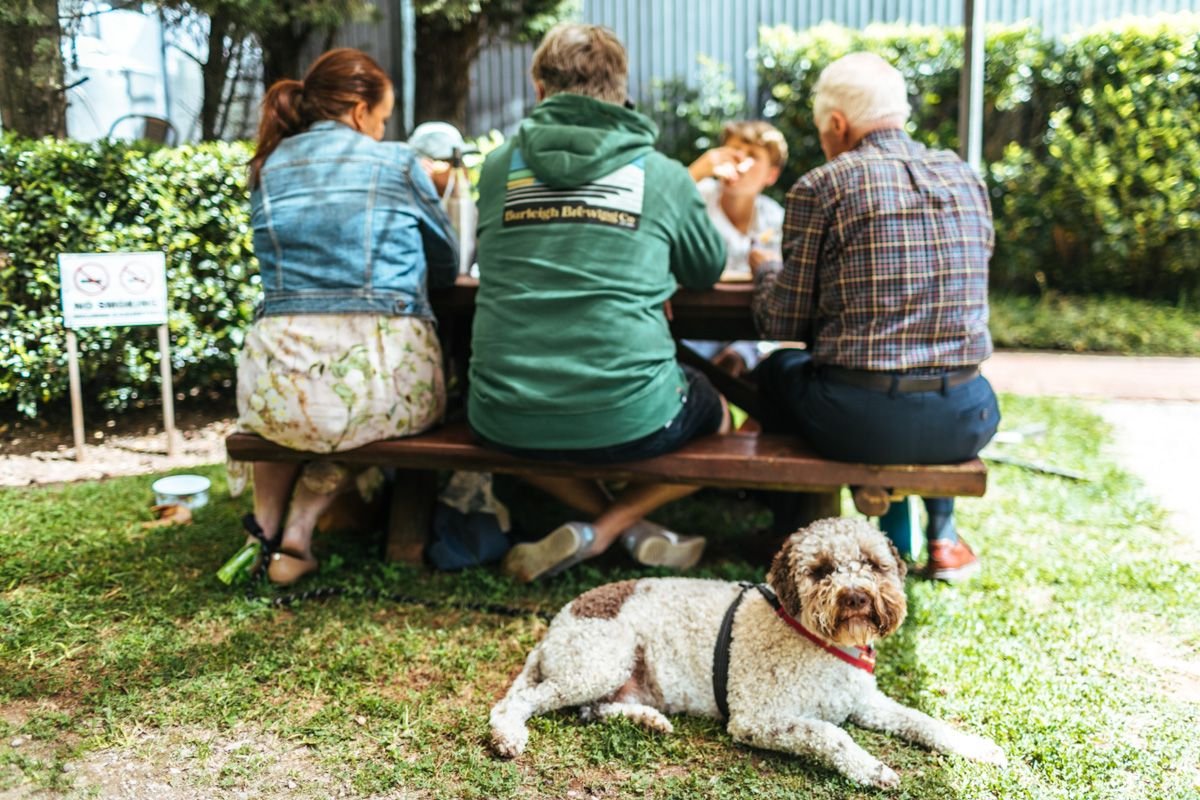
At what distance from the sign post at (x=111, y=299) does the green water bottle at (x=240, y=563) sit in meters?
0.58

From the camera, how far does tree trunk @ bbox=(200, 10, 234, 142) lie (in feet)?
12.0

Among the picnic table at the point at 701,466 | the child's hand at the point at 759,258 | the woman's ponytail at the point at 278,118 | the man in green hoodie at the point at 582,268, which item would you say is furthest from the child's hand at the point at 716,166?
the woman's ponytail at the point at 278,118

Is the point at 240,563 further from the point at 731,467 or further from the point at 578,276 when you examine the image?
the point at 731,467

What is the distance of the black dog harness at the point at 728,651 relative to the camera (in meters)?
2.50

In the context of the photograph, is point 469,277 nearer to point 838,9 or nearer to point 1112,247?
point 1112,247

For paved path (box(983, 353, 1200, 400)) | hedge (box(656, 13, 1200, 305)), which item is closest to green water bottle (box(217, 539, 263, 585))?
paved path (box(983, 353, 1200, 400))

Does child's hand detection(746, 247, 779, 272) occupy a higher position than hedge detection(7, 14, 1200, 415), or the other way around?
hedge detection(7, 14, 1200, 415)

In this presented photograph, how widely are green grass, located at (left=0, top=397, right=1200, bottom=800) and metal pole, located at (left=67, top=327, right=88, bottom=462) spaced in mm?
191

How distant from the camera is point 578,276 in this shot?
302 cm

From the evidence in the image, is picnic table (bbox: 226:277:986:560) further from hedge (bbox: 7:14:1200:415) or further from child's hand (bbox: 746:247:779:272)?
hedge (bbox: 7:14:1200:415)

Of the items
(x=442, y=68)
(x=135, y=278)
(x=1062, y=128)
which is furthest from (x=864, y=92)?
(x=1062, y=128)

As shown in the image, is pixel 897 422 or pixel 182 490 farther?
pixel 182 490

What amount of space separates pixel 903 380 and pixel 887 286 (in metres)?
0.29

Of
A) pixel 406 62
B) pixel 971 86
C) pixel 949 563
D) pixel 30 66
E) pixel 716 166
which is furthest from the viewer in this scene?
pixel 406 62
